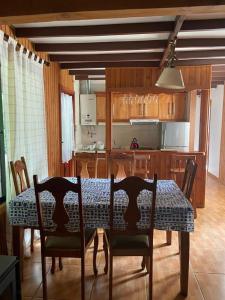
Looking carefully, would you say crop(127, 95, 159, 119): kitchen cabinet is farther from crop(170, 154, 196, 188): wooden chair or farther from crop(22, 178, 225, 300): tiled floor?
crop(22, 178, 225, 300): tiled floor

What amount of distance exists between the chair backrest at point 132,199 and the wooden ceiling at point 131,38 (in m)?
1.43

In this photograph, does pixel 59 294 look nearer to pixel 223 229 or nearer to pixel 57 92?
pixel 223 229

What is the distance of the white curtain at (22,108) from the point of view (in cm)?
262

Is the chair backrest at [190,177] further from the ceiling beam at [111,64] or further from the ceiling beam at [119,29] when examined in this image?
the ceiling beam at [111,64]

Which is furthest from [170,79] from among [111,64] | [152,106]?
[152,106]

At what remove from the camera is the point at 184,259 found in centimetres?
222

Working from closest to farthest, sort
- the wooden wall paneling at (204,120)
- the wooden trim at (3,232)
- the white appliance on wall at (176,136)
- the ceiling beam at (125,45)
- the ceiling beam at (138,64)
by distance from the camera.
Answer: the wooden trim at (3,232) → the ceiling beam at (125,45) → the ceiling beam at (138,64) → the wooden wall paneling at (204,120) → the white appliance on wall at (176,136)

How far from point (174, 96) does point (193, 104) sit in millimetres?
433

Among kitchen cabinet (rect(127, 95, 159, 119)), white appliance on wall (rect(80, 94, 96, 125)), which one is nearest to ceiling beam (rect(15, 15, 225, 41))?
kitchen cabinet (rect(127, 95, 159, 119))

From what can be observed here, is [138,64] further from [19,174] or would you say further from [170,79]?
[19,174]

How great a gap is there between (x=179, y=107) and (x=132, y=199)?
160 inches

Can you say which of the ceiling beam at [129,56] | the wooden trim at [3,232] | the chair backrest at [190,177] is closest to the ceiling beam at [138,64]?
the ceiling beam at [129,56]

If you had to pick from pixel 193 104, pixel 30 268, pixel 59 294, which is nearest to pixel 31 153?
pixel 30 268

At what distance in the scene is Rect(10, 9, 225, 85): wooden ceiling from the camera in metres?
2.59
